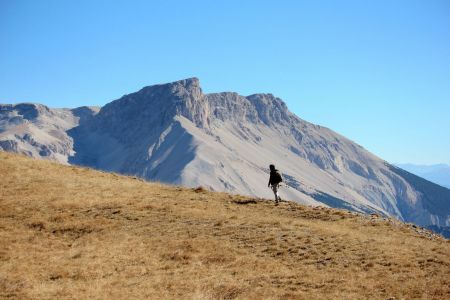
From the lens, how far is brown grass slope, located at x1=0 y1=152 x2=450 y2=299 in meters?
18.4

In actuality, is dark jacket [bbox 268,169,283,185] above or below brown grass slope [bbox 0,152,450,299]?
above

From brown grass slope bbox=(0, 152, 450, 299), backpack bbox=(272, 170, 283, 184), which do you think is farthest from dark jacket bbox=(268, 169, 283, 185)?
brown grass slope bbox=(0, 152, 450, 299)

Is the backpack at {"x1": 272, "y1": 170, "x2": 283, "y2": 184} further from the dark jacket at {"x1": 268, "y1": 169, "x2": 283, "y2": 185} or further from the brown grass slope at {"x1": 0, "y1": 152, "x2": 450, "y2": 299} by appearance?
the brown grass slope at {"x1": 0, "y1": 152, "x2": 450, "y2": 299}

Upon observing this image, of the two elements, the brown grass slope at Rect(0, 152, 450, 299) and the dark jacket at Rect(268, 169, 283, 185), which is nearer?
the brown grass slope at Rect(0, 152, 450, 299)

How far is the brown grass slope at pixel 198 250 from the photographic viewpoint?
60.4 ft

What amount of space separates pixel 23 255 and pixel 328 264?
15389 mm

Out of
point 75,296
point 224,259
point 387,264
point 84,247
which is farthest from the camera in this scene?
point 84,247

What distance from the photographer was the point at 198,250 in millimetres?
23391

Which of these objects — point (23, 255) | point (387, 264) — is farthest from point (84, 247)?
point (387, 264)

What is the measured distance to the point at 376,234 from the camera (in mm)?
26547

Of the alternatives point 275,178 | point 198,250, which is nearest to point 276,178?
point 275,178

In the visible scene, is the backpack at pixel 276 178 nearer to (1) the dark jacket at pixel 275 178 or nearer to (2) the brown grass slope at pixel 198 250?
(1) the dark jacket at pixel 275 178

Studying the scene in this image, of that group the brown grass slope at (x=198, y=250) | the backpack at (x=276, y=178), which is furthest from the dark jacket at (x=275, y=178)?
the brown grass slope at (x=198, y=250)

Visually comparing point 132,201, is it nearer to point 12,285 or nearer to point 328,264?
point 12,285
